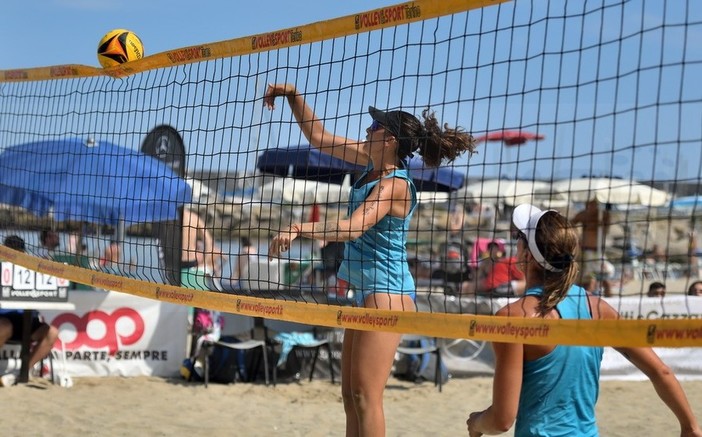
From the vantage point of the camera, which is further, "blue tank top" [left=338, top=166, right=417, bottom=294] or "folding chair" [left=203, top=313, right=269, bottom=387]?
"folding chair" [left=203, top=313, right=269, bottom=387]

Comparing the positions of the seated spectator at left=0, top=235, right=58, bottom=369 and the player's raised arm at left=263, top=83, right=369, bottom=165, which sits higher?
the player's raised arm at left=263, top=83, right=369, bottom=165

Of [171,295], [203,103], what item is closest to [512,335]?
[171,295]

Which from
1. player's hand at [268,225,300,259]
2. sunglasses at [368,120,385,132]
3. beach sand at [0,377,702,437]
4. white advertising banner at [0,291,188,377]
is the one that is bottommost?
beach sand at [0,377,702,437]

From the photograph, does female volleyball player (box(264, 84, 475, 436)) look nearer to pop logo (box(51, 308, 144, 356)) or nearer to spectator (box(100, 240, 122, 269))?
spectator (box(100, 240, 122, 269))

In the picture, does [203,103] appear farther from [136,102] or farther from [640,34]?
[640,34]

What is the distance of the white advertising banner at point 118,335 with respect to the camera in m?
8.21

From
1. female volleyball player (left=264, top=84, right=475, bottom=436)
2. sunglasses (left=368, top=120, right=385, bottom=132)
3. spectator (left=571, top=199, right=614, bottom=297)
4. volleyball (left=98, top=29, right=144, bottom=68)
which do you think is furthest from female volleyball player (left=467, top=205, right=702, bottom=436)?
volleyball (left=98, top=29, right=144, bottom=68)

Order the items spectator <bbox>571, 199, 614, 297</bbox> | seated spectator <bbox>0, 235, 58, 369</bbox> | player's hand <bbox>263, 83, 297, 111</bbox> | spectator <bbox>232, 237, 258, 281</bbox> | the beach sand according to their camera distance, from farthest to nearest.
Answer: seated spectator <bbox>0, 235, 58, 369</bbox>, the beach sand, spectator <bbox>232, 237, 258, 281</bbox>, player's hand <bbox>263, 83, 297, 111</bbox>, spectator <bbox>571, 199, 614, 297</bbox>

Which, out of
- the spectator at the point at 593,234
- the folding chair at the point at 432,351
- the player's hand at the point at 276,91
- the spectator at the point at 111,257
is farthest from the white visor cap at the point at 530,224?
the folding chair at the point at 432,351

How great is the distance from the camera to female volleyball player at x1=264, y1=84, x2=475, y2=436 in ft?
12.0

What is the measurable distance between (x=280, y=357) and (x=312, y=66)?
14.6 feet

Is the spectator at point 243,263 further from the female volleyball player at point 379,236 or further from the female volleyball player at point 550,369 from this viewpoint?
the female volleyball player at point 550,369

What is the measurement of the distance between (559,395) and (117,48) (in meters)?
3.69

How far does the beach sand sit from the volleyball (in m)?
2.41
